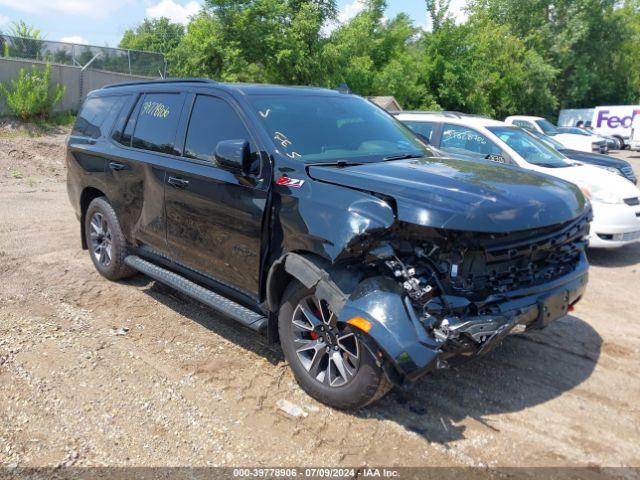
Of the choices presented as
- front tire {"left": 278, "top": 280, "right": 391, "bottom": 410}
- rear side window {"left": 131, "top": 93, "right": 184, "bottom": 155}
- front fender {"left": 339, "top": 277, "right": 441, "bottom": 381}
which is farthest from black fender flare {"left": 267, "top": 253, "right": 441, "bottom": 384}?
rear side window {"left": 131, "top": 93, "right": 184, "bottom": 155}

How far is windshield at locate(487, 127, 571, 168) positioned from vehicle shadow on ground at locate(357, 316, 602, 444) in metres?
3.84

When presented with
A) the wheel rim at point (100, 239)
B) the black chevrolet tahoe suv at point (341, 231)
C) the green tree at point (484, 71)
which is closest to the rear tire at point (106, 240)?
the wheel rim at point (100, 239)

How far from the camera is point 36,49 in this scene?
1923cm

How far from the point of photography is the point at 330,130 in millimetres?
4254

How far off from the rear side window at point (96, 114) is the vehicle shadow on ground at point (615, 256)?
617 cm

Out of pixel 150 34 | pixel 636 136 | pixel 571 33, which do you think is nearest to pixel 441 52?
pixel 636 136

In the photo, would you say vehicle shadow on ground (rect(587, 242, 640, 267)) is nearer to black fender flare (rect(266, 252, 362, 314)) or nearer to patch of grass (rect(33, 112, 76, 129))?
black fender flare (rect(266, 252, 362, 314))

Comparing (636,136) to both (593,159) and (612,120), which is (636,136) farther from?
(593,159)

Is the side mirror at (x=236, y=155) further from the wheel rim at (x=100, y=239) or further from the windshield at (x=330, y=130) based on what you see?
the wheel rim at (x=100, y=239)

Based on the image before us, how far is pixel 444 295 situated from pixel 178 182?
2.40 m

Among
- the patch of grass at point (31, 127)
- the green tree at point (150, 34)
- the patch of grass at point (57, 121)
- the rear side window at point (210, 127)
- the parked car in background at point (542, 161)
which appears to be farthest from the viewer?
the green tree at point (150, 34)

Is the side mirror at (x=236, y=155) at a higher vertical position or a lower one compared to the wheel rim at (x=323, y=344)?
higher

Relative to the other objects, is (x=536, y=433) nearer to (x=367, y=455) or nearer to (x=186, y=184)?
(x=367, y=455)

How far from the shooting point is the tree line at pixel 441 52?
63.7 ft
